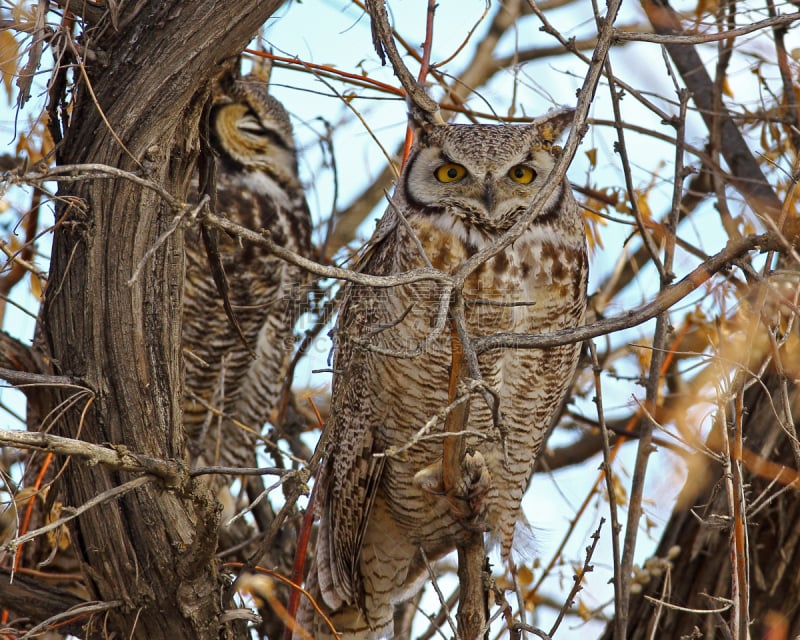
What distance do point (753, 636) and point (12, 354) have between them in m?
2.44

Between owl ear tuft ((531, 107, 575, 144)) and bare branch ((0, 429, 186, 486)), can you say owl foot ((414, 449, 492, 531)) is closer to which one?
bare branch ((0, 429, 186, 486))

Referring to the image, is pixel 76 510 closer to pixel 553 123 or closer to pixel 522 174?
pixel 522 174

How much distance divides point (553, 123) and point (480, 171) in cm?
37

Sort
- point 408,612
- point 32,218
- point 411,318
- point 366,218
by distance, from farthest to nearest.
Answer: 1. point 366,218
2. point 408,612
3. point 32,218
4. point 411,318

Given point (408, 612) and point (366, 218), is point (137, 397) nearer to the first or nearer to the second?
point (408, 612)

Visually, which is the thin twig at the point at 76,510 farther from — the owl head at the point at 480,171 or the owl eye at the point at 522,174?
the owl eye at the point at 522,174

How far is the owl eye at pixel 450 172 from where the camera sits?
108 inches

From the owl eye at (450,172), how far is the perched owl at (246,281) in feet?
3.68

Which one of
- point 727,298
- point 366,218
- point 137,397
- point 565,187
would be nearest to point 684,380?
point 727,298

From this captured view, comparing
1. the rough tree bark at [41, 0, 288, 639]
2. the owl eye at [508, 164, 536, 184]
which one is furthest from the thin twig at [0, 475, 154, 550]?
the owl eye at [508, 164, 536, 184]

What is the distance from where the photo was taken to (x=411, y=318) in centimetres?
256

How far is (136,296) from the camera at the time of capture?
211 cm

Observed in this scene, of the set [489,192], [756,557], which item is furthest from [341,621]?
[489,192]

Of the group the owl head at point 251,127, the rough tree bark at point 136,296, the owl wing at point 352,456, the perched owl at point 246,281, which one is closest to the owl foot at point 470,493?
the owl wing at point 352,456
